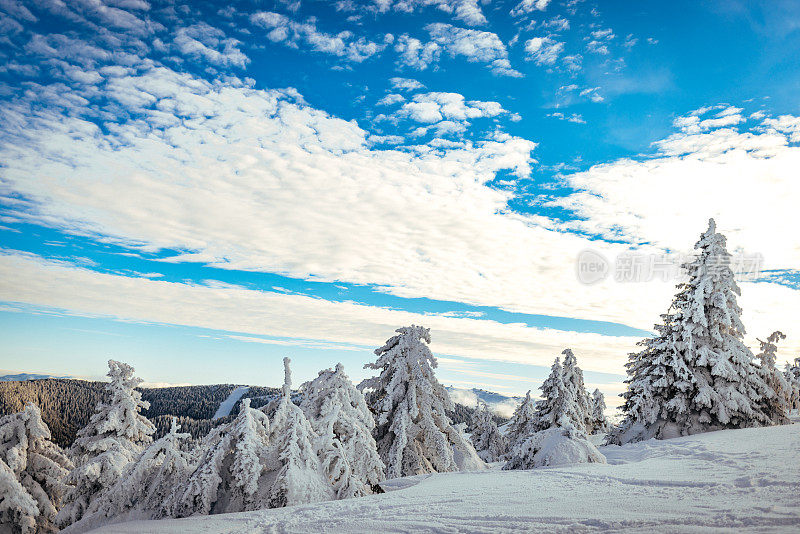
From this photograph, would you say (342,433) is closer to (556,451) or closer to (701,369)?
(556,451)

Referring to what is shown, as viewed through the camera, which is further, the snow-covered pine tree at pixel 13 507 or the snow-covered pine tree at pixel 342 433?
the snow-covered pine tree at pixel 13 507

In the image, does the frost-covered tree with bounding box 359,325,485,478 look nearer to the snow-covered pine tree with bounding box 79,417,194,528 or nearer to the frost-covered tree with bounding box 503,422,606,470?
the frost-covered tree with bounding box 503,422,606,470

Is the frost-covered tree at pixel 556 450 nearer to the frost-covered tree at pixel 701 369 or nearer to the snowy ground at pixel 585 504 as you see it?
the snowy ground at pixel 585 504

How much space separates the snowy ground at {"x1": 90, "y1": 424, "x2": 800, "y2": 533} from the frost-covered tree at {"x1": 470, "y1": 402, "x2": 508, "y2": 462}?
130 ft

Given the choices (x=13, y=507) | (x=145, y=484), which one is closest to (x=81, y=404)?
(x=13, y=507)

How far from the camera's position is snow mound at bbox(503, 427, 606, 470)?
35.4 ft

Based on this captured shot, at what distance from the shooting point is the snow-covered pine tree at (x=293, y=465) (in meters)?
9.11

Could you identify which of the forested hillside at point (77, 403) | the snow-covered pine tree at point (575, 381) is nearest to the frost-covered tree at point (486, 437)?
the snow-covered pine tree at point (575, 381)

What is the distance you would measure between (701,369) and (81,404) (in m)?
143

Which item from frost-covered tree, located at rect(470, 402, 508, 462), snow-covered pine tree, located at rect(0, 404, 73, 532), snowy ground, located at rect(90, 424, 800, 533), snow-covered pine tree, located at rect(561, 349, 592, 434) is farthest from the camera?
frost-covered tree, located at rect(470, 402, 508, 462)

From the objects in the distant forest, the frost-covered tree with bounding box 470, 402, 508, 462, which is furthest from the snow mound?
the distant forest

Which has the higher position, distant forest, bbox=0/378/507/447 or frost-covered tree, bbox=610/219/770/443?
frost-covered tree, bbox=610/219/770/443

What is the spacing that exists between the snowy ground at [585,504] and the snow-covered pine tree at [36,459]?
20.6 metres

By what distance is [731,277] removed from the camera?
1888 cm
